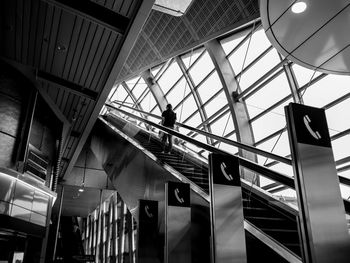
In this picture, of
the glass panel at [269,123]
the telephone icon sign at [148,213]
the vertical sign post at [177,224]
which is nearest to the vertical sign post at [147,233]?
the telephone icon sign at [148,213]

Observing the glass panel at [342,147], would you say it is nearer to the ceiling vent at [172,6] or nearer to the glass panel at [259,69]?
the glass panel at [259,69]

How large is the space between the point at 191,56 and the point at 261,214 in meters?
13.3

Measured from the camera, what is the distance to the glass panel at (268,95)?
1288cm

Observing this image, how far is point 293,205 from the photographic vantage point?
5203mm

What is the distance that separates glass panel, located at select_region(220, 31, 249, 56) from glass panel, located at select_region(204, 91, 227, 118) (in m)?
2.00

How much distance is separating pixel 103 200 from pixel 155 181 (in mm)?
11302

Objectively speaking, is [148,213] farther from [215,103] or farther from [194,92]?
[194,92]

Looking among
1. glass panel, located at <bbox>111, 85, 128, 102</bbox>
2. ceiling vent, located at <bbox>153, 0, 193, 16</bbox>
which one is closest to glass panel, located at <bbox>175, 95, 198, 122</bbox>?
ceiling vent, located at <bbox>153, 0, 193, 16</bbox>

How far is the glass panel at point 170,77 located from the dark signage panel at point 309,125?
16.8m

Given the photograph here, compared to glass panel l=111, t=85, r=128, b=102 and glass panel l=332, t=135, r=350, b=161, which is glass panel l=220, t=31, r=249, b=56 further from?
glass panel l=111, t=85, r=128, b=102

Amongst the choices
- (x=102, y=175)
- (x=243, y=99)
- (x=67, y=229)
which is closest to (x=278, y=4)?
(x=243, y=99)

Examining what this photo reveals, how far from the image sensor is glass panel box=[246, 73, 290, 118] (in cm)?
1288

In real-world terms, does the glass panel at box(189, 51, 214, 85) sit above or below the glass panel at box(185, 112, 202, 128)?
above

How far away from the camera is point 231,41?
50.2ft
